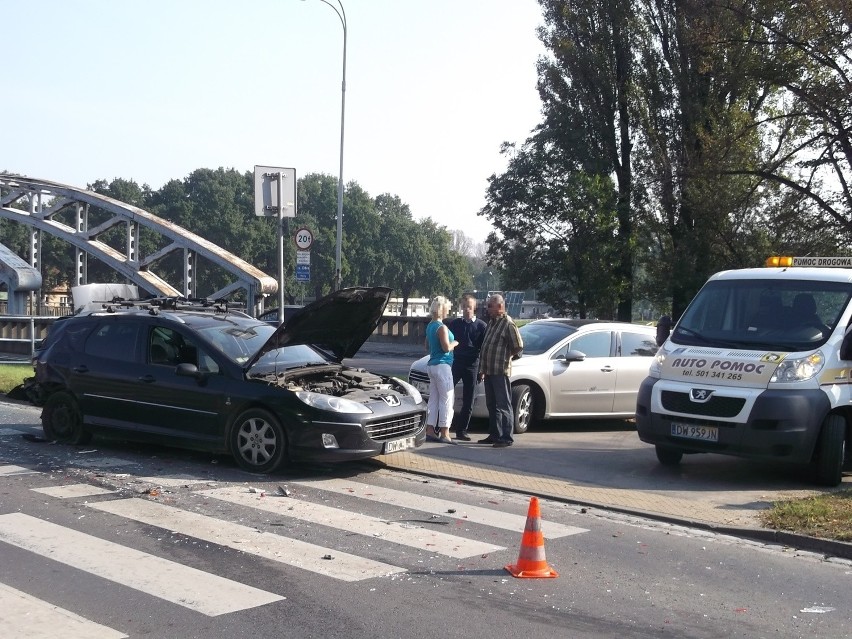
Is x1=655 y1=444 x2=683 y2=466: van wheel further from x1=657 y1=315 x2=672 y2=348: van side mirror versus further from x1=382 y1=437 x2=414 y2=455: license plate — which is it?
x1=382 y1=437 x2=414 y2=455: license plate

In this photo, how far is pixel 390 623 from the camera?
5402mm

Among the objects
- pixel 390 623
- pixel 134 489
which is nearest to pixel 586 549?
pixel 390 623

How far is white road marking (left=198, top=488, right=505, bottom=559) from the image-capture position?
23.5ft

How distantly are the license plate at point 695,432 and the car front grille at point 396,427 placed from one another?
2.67 m

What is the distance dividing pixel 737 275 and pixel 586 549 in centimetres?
489

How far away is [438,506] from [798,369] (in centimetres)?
391

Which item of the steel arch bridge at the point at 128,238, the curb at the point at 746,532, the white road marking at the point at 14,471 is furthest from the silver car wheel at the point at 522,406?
the steel arch bridge at the point at 128,238

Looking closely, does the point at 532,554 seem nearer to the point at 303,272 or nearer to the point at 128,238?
the point at 303,272

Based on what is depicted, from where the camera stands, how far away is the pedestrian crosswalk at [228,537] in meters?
5.77

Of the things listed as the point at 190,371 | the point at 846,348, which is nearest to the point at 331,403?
the point at 190,371

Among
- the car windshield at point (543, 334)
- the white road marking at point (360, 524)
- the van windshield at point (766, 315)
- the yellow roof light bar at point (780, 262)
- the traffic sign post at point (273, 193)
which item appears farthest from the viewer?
the traffic sign post at point (273, 193)

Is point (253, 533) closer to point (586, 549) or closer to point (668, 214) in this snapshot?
point (586, 549)

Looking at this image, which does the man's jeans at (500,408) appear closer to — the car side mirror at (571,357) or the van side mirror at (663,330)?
the car side mirror at (571,357)

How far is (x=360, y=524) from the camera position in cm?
780
